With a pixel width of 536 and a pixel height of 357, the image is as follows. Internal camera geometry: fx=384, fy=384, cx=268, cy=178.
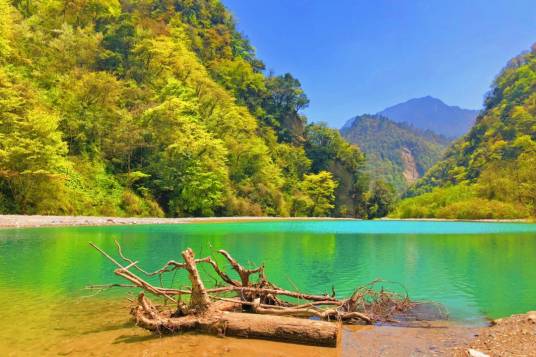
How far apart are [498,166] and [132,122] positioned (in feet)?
203

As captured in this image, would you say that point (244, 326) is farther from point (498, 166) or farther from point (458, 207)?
point (498, 166)

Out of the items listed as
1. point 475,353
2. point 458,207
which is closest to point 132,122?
point 475,353

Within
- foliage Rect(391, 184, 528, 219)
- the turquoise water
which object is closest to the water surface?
the turquoise water

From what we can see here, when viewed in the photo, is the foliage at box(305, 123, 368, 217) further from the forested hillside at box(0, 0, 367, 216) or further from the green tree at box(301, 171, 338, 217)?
the green tree at box(301, 171, 338, 217)

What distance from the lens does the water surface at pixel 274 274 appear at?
752 cm

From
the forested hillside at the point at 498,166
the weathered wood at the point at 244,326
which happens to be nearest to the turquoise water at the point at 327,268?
the weathered wood at the point at 244,326

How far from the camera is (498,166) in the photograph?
2707 inches

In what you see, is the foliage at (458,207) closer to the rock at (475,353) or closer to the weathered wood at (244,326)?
the rock at (475,353)

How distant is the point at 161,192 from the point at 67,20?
29.3 meters

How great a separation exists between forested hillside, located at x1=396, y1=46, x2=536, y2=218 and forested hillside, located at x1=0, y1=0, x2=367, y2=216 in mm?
21350

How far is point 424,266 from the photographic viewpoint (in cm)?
1534

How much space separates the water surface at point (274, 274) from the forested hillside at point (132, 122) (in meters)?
10.9

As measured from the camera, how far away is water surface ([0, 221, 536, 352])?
7.52 metres

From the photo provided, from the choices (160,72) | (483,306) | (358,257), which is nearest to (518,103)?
(160,72)
